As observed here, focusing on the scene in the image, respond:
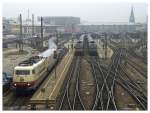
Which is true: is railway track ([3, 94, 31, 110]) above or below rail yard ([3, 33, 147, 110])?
below

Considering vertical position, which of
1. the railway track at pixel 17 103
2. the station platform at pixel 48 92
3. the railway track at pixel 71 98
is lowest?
the railway track at pixel 17 103

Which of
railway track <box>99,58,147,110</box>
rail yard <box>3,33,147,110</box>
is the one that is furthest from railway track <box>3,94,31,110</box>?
railway track <box>99,58,147,110</box>

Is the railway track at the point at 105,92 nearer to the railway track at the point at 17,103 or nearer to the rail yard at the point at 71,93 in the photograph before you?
the rail yard at the point at 71,93

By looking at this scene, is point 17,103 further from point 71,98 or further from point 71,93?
point 71,93

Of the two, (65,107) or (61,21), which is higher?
(61,21)

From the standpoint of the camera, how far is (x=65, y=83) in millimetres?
22828

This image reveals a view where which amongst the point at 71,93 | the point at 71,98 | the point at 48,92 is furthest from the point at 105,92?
the point at 48,92

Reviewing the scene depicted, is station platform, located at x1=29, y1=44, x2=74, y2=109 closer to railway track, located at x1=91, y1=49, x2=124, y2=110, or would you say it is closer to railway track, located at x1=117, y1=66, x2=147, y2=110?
railway track, located at x1=91, y1=49, x2=124, y2=110

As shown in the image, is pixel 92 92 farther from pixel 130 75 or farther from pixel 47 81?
pixel 130 75

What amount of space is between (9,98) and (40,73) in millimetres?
3150

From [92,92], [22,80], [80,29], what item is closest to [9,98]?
[22,80]

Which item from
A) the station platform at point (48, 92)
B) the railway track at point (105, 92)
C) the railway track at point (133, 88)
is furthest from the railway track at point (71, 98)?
the railway track at point (133, 88)

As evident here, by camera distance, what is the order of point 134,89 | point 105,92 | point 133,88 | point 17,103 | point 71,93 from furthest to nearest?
point 133,88
point 134,89
point 105,92
point 71,93
point 17,103

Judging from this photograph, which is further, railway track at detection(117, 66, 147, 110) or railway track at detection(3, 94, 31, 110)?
railway track at detection(117, 66, 147, 110)
